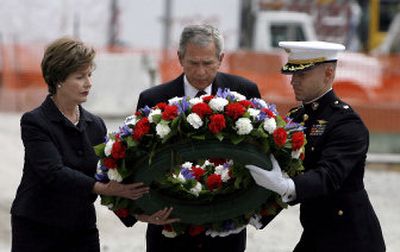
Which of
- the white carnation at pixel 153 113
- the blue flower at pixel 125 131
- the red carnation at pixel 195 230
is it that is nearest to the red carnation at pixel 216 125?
the white carnation at pixel 153 113

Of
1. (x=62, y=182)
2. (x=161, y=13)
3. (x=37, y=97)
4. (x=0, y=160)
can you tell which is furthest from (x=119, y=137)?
(x=161, y=13)

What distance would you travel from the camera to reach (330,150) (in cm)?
459

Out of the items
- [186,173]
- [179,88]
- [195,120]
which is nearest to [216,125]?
[195,120]

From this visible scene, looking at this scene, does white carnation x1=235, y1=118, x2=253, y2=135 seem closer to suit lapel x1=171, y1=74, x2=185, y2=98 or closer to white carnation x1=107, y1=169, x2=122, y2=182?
white carnation x1=107, y1=169, x2=122, y2=182

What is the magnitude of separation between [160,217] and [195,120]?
0.49 metres

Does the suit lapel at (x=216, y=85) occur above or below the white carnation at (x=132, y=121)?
above

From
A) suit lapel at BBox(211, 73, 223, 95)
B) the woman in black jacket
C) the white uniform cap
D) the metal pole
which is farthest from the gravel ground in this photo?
the metal pole

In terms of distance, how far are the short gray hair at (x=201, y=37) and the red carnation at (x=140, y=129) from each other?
718 millimetres

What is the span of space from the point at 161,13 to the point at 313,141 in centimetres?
1721

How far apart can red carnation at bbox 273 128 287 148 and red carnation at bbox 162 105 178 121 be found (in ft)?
1.37

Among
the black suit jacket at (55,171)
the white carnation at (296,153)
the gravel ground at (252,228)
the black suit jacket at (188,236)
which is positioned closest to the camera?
the white carnation at (296,153)

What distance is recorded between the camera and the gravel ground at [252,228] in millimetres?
8609

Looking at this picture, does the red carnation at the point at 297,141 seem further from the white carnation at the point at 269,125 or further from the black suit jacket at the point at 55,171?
the black suit jacket at the point at 55,171

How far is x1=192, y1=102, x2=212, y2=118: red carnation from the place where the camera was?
14.5 ft
